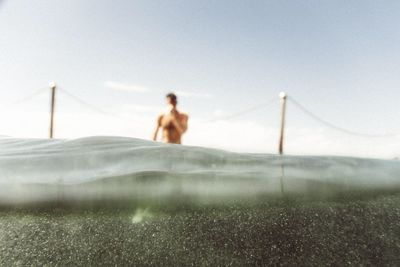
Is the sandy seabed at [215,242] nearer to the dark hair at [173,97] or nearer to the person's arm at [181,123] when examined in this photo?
the person's arm at [181,123]

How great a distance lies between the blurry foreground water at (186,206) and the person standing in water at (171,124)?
4.90ft

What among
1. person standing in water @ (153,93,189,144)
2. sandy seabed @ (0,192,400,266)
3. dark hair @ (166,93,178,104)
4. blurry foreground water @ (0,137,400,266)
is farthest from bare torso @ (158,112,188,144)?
sandy seabed @ (0,192,400,266)

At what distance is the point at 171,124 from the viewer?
23.8 ft

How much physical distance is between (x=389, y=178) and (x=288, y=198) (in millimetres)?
1952

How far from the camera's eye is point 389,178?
6.70 m

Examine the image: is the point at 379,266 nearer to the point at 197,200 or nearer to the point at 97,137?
the point at 197,200

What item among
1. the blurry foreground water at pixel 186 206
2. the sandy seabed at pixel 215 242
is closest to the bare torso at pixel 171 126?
the blurry foreground water at pixel 186 206

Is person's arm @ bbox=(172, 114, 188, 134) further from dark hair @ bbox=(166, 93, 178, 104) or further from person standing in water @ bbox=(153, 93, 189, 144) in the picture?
dark hair @ bbox=(166, 93, 178, 104)

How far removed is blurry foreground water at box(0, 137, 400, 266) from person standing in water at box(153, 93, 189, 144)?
1495 mm

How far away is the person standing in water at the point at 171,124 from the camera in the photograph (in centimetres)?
720

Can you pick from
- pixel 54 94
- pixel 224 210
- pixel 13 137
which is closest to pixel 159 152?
pixel 224 210

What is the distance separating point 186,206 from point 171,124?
1788mm

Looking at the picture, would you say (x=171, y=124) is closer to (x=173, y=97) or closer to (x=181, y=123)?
(x=181, y=123)

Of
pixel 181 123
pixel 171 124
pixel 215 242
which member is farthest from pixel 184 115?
pixel 215 242
